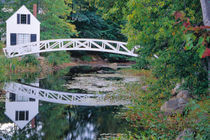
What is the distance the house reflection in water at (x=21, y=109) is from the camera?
9047mm

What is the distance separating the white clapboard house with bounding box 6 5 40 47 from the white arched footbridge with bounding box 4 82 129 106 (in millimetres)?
12200

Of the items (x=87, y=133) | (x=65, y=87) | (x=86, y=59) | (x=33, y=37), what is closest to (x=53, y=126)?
(x=87, y=133)

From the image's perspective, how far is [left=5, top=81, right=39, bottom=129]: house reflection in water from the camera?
356 inches

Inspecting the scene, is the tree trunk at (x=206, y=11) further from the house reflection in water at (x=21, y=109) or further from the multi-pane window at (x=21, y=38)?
the multi-pane window at (x=21, y=38)

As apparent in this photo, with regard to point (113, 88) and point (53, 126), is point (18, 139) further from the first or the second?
point (113, 88)

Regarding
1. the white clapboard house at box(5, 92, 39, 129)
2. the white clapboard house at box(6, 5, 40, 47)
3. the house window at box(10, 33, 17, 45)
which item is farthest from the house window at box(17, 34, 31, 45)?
the white clapboard house at box(5, 92, 39, 129)

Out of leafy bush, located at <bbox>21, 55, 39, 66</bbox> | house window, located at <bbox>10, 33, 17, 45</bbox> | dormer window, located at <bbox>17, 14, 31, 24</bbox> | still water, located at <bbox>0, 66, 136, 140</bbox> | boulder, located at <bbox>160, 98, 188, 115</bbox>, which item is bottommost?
still water, located at <bbox>0, 66, 136, 140</bbox>

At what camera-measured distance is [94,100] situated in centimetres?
1232

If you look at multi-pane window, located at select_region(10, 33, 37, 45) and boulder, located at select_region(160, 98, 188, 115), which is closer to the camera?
boulder, located at select_region(160, 98, 188, 115)

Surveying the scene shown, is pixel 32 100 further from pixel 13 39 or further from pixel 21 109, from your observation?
pixel 13 39

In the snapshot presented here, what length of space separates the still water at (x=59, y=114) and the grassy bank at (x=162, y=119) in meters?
0.45

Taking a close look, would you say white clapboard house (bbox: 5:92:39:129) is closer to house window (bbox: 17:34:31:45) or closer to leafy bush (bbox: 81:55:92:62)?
A: house window (bbox: 17:34:31:45)

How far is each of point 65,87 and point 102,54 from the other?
25.1 m

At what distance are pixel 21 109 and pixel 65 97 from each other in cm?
296
